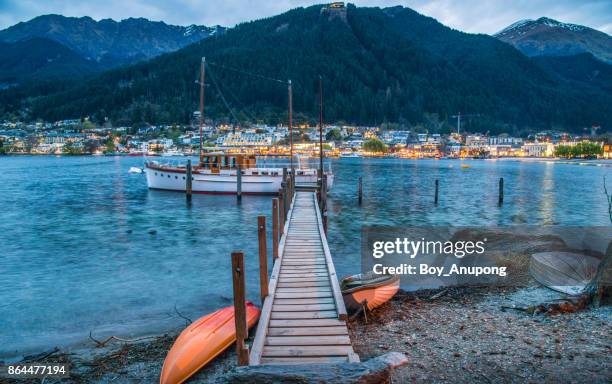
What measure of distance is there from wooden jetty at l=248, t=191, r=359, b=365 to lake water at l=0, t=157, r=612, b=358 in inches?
96.9

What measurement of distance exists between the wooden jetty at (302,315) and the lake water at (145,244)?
246 cm

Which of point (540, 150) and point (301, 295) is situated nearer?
point (301, 295)

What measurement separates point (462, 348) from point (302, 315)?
2.69 meters

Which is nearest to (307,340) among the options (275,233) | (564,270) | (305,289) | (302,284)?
(305,289)

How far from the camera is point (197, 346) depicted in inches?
289

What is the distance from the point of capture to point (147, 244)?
20.4m

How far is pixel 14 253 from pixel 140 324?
41.7 ft

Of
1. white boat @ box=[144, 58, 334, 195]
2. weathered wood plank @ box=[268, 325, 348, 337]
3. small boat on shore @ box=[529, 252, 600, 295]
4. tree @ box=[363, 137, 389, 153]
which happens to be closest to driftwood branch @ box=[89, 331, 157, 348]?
weathered wood plank @ box=[268, 325, 348, 337]

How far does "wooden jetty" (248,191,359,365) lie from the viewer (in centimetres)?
607

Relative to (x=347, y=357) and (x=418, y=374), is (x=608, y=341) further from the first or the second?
(x=347, y=357)

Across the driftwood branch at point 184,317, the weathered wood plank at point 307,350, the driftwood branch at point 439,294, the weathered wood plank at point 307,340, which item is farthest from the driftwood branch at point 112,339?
the driftwood branch at point 439,294

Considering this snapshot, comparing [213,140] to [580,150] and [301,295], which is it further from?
[301,295]

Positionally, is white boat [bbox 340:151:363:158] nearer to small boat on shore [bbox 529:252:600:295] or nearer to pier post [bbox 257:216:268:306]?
small boat on shore [bbox 529:252:600:295]

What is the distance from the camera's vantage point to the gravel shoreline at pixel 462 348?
6.27 m
